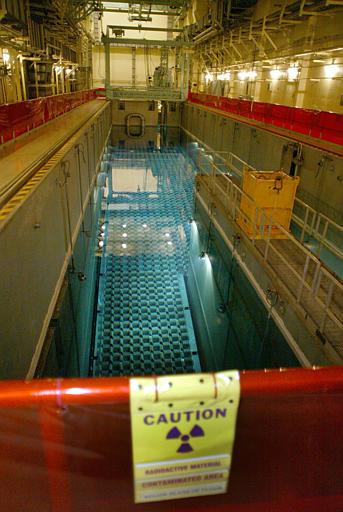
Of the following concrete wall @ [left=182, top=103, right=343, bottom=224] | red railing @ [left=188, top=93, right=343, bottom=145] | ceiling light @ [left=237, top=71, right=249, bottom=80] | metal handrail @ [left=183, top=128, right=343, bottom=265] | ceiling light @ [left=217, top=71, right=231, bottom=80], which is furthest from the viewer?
ceiling light @ [left=217, top=71, right=231, bottom=80]

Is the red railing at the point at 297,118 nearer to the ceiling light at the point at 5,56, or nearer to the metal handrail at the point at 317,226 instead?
the metal handrail at the point at 317,226

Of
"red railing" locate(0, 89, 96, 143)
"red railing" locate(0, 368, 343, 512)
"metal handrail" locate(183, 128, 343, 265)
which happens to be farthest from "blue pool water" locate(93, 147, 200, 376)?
"red railing" locate(0, 368, 343, 512)

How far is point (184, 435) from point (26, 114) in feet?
25.0

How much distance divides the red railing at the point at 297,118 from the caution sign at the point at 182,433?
808 centimetres

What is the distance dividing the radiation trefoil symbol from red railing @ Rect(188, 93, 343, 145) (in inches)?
320

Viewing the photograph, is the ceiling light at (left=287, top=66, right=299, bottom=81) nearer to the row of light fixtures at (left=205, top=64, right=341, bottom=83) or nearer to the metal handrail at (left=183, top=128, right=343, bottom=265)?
the row of light fixtures at (left=205, top=64, right=341, bottom=83)

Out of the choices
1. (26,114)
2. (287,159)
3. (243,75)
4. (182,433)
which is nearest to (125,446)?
(182,433)

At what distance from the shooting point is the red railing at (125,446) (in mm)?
1180

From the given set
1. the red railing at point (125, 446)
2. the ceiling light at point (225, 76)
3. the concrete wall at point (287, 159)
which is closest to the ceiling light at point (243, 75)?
the ceiling light at point (225, 76)

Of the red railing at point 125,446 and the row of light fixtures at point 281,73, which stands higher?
the row of light fixtures at point 281,73

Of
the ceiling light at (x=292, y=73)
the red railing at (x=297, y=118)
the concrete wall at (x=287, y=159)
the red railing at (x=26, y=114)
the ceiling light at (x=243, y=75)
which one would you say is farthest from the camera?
the ceiling light at (x=243, y=75)

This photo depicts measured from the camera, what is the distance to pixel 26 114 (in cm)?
733

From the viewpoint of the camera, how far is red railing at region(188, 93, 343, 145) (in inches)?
335

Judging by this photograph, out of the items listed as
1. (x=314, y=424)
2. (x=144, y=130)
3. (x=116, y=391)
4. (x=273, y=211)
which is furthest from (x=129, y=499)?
(x=144, y=130)
